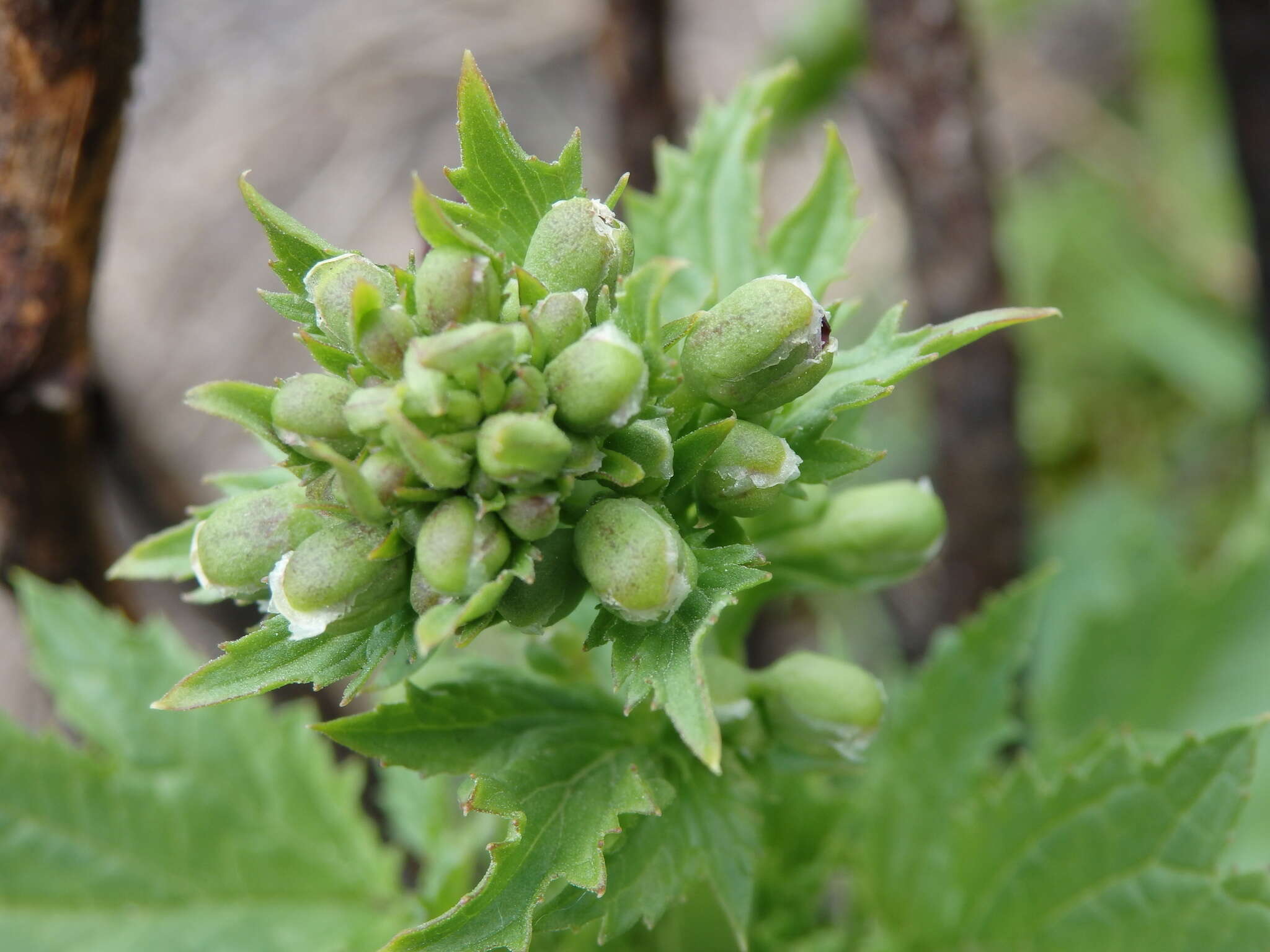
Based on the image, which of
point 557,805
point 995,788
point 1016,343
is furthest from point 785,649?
point 557,805

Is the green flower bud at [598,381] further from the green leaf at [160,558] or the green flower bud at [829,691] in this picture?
the green leaf at [160,558]

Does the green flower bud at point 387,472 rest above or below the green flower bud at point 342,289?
below

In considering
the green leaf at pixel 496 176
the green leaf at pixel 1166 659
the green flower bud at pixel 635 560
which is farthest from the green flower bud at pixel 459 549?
→ the green leaf at pixel 1166 659

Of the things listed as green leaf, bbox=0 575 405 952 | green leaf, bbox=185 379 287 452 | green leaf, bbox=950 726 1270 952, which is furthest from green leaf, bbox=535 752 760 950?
green leaf, bbox=0 575 405 952

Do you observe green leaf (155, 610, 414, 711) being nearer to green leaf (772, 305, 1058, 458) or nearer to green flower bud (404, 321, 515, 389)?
green flower bud (404, 321, 515, 389)

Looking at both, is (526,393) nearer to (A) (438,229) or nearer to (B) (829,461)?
(A) (438,229)

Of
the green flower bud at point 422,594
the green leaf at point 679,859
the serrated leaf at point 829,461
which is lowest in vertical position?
the green leaf at point 679,859

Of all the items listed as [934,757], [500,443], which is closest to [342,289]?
[500,443]
